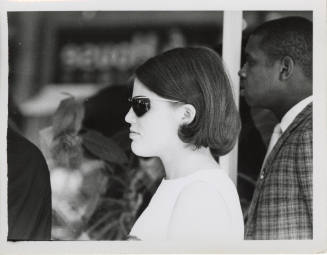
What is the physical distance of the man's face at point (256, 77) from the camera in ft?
8.35

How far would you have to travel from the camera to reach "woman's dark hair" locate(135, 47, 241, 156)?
2.48 m

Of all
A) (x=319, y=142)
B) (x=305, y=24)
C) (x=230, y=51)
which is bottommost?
(x=319, y=142)

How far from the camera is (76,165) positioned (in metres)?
2.55

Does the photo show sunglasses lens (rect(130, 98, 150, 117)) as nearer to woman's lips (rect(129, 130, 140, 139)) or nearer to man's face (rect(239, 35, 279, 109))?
woman's lips (rect(129, 130, 140, 139))

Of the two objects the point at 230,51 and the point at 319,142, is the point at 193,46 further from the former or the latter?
the point at 319,142

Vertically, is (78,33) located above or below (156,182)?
above

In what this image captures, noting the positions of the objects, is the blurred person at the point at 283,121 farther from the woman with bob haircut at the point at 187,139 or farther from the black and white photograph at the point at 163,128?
the woman with bob haircut at the point at 187,139

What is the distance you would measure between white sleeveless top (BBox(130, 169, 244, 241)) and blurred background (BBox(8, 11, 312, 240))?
63mm

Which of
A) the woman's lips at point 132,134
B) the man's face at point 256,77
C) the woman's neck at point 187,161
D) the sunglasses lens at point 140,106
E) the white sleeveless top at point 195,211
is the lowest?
the white sleeveless top at point 195,211

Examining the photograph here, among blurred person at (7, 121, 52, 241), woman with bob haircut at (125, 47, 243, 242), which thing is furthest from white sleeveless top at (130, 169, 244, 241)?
blurred person at (7, 121, 52, 241)

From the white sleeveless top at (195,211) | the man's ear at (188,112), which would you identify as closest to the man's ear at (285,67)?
the man's ear at (188,112)

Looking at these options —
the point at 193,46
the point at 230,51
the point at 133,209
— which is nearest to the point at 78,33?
the point at 193,46

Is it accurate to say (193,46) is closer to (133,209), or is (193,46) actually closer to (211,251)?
(133,209)

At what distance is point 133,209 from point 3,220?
29.2 inches
